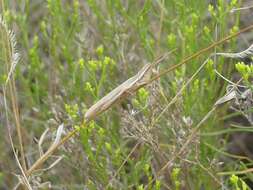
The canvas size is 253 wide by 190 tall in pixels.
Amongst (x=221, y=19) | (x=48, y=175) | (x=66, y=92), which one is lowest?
(x=48, y=175)

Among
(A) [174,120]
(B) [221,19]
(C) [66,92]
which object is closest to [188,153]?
(A) [174,120]

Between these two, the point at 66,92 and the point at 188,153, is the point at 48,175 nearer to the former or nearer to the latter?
the point at 66,92

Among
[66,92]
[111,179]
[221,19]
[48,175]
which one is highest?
[221,19]

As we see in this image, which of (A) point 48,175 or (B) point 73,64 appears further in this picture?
(A) point 48,175

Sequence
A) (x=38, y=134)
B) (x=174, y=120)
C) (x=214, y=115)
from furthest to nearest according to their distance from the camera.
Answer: (x=38, y=134) → (x=214, y=115) → (x=174, y=120)

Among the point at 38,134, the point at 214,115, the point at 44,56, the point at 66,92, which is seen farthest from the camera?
the point at 44,56

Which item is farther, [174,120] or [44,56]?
[44,56]

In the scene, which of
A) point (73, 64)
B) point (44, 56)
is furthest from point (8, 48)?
point (44, 56)

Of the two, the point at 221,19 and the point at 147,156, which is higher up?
the point at 221,19

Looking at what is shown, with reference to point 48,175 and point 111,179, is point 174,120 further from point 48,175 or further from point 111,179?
point 48,175
